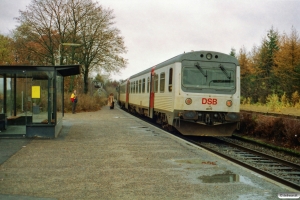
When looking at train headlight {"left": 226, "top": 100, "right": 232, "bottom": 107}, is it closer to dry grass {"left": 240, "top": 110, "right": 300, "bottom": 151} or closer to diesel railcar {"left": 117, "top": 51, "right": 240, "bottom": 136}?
diesel railcar {"left": 117, "top": 51, "right": 240, "bottom": 136}

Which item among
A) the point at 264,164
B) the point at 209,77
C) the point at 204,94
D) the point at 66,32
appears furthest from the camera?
the point at 66,32

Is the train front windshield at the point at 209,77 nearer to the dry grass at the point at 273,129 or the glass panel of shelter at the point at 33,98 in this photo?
the dry grass at the point at 273,129

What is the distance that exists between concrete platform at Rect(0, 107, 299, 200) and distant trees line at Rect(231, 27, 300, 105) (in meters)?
24.5

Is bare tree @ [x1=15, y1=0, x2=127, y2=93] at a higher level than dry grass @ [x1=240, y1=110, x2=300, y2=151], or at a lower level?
higher

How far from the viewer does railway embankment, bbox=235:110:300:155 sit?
13062 millimetres

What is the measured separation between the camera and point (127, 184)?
6.95m

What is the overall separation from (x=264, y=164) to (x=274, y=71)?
37018mm

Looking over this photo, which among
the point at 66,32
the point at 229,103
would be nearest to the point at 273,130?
the point at 229,103

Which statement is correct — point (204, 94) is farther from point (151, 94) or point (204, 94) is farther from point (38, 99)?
point (38, 99)

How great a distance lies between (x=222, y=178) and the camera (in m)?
7.52

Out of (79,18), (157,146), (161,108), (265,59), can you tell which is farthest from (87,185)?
(265,59)

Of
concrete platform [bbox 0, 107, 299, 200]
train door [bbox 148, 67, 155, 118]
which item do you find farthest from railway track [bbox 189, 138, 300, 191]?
train door [bbox 148, 67, 155, 118]

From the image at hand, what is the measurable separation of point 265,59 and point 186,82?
142 feet

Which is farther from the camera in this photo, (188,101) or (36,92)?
(188,101)
